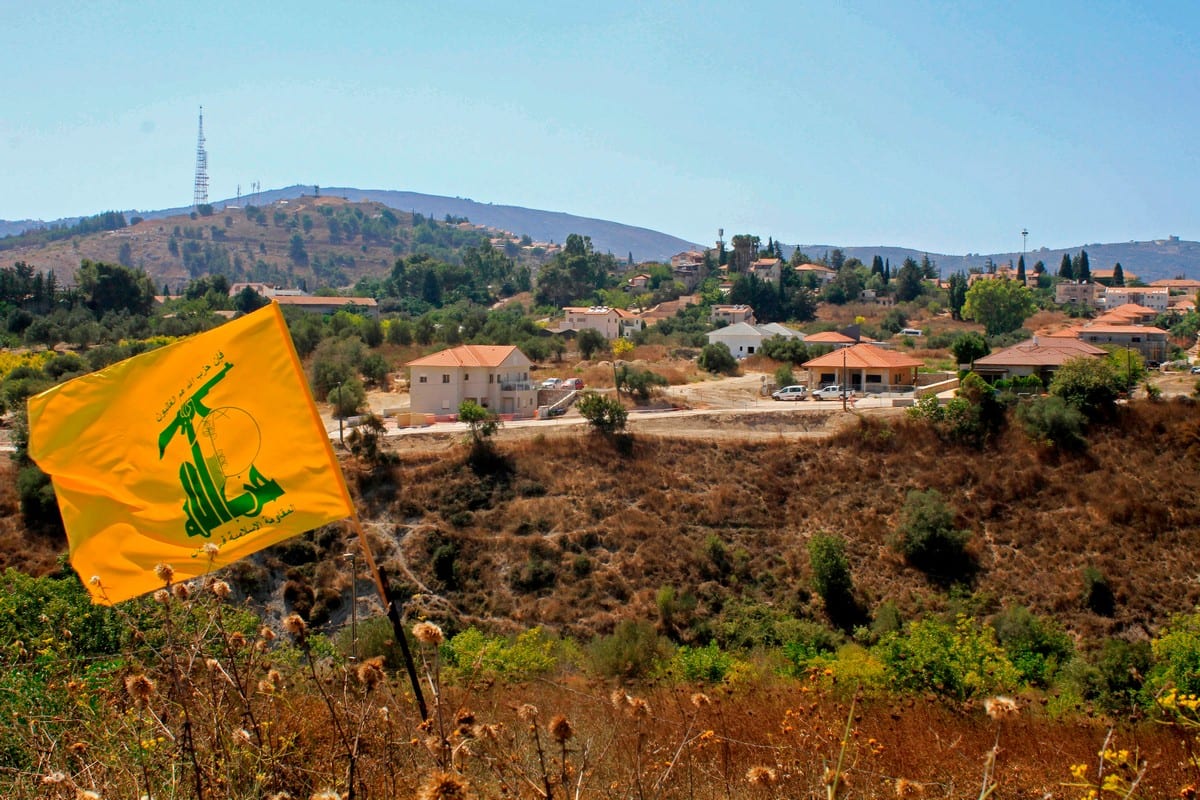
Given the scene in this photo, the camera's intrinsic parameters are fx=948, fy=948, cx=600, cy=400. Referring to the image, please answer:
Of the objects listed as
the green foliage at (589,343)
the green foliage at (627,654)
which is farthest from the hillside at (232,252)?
the green foliage at (627,654)

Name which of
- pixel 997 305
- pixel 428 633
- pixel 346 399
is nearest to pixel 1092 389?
pixel 346 399

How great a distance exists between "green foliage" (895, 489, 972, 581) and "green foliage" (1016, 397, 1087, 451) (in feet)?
17.1

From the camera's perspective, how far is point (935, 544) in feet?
79.0

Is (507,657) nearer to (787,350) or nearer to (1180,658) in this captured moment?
(1180,658)

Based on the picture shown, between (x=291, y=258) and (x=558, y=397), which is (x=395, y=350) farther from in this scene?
(x=291, y=258)

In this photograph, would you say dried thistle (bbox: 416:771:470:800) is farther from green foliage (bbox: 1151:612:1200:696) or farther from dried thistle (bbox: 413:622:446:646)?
green foliage (bbox: 1151:612:1200:696)

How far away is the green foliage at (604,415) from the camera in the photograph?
29.1 m

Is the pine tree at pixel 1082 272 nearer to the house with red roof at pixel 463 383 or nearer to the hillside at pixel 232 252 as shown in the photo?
the house with red roof at pixel 463 383

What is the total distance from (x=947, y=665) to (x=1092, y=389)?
1899 cm

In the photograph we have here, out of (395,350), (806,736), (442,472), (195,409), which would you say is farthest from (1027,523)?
(395,350)

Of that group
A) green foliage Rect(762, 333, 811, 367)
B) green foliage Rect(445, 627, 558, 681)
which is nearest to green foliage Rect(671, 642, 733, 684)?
green foliage Rect(445, 627, 558, 681)

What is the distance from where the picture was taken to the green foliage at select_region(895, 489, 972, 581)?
23875mm

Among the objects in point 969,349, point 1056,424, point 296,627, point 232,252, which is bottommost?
point 1056,424

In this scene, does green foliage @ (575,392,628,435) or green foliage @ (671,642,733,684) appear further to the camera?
green foliage @ (575,392,628,435)
